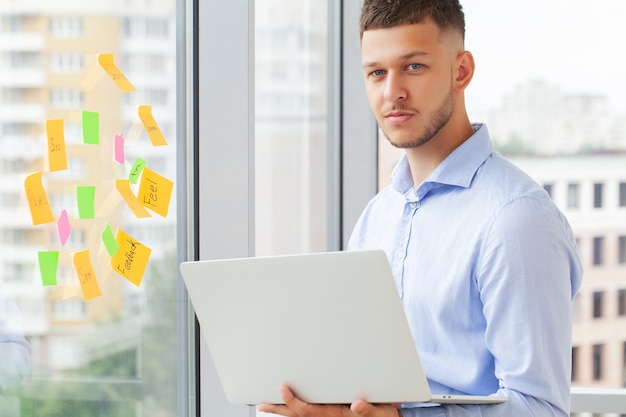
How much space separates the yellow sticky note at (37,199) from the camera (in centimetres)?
104

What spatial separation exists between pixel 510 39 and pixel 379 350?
1.69 metres

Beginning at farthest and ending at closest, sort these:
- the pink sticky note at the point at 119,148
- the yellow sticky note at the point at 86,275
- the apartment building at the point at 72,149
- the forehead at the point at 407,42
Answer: the forehead at the point at 407,42
the pink sticky note at the point at 119,148
the yellow sticky note at the point at 86,275
the apartment building at the point at 72,149

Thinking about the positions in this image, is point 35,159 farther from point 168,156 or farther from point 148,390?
point 148,390

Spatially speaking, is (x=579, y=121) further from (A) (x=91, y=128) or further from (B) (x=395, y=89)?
(A) (x=91, y=128)

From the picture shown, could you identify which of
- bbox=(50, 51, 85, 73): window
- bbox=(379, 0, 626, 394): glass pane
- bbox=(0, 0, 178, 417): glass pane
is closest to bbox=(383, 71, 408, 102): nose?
bbox=(0, 0, 178, 417): glass pane

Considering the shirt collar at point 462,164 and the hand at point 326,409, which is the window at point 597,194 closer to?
the shirt collar at point 462,164

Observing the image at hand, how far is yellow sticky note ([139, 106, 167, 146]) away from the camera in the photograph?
1335 mm

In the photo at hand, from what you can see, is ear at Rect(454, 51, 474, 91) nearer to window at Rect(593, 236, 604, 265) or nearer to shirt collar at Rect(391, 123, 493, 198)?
shirt collar at Rect(391, 123, 493, 198)

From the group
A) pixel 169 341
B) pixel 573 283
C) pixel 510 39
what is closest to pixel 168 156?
pixel 169 341

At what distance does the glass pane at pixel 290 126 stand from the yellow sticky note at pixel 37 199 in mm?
738

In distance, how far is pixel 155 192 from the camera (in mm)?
1370

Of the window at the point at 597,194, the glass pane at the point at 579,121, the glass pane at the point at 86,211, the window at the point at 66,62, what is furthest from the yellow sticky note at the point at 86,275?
the window at the point at 597,194

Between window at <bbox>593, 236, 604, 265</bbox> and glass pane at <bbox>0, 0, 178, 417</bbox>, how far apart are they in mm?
1504

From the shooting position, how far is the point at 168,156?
1.42 m
